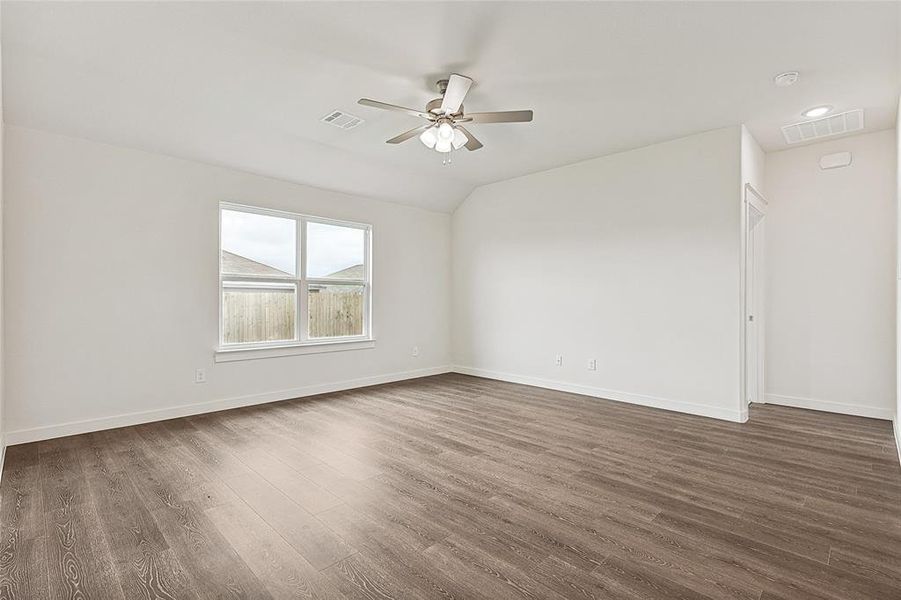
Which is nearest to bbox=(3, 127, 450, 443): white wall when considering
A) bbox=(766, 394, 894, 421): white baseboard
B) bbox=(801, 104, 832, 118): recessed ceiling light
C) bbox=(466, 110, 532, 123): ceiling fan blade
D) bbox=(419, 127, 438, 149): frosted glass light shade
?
bbox=(419, 127, 438, 149): frosted glass light shade

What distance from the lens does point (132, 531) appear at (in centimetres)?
221

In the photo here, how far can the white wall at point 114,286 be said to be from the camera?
3549 mm

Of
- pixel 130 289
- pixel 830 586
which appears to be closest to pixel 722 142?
pixel 830 586

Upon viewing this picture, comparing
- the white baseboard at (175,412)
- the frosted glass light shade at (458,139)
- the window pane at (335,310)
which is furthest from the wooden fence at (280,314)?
the frosted glass light shade at (458,139)

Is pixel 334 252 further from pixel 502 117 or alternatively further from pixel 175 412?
pixel 502 117

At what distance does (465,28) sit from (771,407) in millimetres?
4787

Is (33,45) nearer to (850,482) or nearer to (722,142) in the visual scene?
(722,142)

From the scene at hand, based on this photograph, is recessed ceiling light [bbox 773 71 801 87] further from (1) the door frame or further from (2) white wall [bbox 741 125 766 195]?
(1) the door frame

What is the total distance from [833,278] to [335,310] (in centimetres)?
548

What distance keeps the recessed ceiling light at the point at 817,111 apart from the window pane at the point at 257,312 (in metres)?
5.29

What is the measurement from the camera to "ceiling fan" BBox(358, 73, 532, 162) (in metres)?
2.96

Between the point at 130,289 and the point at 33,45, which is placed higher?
the point at 33,45

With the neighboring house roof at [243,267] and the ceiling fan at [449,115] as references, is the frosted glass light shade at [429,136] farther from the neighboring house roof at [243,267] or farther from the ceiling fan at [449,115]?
the neighboring house roof at [243,267]

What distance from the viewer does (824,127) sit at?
4133 mm
